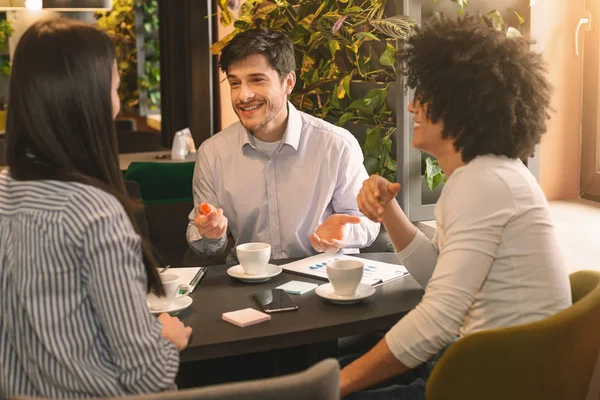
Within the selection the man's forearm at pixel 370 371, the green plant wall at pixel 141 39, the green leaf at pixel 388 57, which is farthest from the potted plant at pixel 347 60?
the green plant wall at pixel 141 39

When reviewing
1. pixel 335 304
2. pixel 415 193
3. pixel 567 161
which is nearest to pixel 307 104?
pixel 415 193

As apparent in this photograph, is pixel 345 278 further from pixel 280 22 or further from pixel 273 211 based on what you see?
pixel 280 22

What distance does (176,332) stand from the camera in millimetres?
1469

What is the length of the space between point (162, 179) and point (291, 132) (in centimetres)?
102

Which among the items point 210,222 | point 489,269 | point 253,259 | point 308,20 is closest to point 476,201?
point 489,269

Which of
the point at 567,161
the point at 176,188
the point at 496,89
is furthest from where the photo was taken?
the point at 176,188

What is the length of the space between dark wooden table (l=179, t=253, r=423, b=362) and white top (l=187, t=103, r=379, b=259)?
→ 665 millimetres

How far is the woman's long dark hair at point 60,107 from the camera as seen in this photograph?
1237 mm

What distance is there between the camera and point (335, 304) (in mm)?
1702

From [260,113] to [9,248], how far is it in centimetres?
148

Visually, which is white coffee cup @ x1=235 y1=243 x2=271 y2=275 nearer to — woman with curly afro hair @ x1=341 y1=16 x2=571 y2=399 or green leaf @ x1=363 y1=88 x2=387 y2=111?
woman with curly afro hair @ x1=341 y1=16 x2=571 y2=399

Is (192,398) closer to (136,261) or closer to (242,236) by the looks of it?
(136,261)

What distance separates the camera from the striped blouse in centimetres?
120

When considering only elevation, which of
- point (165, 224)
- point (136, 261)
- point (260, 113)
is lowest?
point (165, 224)
